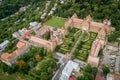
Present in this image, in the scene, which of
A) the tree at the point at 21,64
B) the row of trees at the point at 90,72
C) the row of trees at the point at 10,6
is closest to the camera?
the row of trees at the point at 90,72

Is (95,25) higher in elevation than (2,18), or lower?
higher

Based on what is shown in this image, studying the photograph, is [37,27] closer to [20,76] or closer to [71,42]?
[71,42]

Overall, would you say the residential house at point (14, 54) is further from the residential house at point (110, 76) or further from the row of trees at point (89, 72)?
the residential house at point (110, 76)

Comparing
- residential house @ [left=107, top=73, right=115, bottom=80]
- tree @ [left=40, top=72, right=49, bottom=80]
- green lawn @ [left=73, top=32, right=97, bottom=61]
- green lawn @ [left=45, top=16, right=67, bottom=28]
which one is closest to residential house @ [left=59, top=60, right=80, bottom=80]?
tree @ [left=40, top=72, right=49, bottom=80]

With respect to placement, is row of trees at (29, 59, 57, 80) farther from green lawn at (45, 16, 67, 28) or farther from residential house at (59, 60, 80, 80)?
green lawn at (45, 16, 67, 28)

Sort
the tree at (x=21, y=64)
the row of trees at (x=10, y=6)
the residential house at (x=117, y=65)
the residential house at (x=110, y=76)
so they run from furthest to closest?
the row of trees at (x=10, y=6) < the tree at (x=21, y=64) < the residential house at (x=117, y=65) < the residential house at (x=110, y=76)

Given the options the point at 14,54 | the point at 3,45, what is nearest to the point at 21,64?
the point at 14,54

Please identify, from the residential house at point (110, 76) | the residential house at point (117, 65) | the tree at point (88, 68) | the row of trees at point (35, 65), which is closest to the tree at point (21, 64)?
the row of trees at point (35, 65)

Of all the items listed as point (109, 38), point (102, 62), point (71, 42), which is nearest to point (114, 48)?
point (109, 38)
